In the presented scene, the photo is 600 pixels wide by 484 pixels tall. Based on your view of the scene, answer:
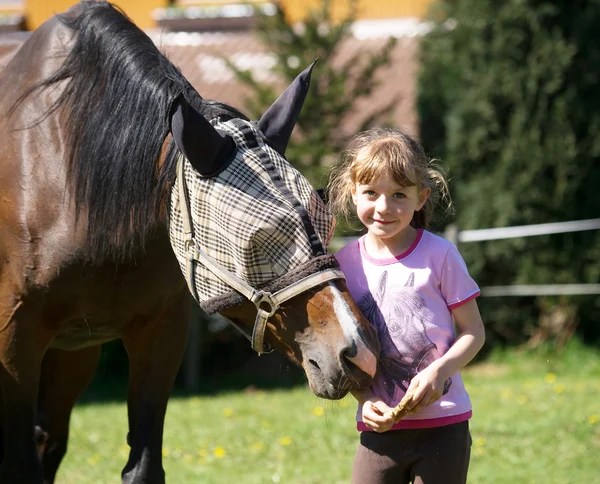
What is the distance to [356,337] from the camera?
85.1 inches

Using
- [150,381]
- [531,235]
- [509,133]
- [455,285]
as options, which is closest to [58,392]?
[150,381]

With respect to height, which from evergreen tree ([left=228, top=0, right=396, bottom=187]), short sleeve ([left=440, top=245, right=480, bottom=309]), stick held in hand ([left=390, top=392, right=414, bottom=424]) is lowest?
stick held in hand ([left=390, top=392, right=414, bottom=424])

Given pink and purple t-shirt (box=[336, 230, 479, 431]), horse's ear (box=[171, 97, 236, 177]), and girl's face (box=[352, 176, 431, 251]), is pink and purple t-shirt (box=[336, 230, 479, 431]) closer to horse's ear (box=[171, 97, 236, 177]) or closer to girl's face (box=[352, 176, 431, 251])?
girl's face (box=[352, 176, 431, 251])

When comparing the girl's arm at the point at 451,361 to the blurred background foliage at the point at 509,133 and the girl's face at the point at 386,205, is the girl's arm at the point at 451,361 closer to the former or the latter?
the girl's face at the point at 386,205

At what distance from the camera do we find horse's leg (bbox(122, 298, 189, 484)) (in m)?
3.15

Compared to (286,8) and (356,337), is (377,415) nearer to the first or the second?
(356,337)

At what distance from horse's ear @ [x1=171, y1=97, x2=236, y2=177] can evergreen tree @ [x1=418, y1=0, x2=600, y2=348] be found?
20.3 ft

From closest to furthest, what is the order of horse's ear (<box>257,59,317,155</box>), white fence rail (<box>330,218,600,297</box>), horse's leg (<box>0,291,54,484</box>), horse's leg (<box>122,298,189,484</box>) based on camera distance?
1. horse's ear (<box>257,59,317,155</box>)
2. horse's leg (<box>0,291,54,484</box>)
3. horse's leg (<box>122,298,189,484</box>)
4. white fence rail (<box>330,218,600,297</box>)

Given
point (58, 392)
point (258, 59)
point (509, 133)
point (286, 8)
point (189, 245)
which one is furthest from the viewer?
point (258, 59)

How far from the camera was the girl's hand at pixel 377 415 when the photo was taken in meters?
2.26

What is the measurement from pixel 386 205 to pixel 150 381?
4.17ft

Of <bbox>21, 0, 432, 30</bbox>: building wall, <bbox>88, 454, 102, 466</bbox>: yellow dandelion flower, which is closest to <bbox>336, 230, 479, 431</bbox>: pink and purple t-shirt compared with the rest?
<bbox>88, 454, 102, 466</bbox>: yellow dandelion flower

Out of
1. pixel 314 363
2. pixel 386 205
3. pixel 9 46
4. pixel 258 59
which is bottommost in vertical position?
pixel 314 363

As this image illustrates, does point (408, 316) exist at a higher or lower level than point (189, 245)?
lower
